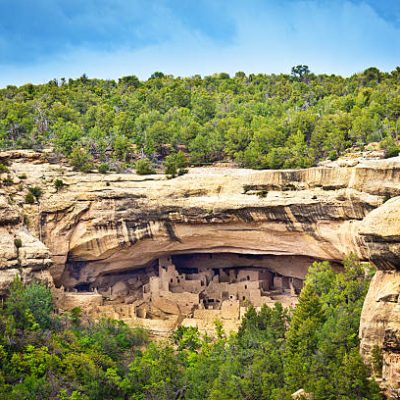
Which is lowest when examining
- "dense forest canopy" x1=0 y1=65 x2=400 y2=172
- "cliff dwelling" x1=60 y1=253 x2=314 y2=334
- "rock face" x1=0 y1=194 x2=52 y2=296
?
"cliff dwelling" x1=60 y1=253 x2=314 y2=334

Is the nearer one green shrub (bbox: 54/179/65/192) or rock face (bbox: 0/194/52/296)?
rock face (bbox: 0/194/52/296)

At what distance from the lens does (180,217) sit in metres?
31.8

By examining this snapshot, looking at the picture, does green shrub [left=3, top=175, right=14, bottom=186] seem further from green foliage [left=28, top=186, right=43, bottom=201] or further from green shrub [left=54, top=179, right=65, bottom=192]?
green shrub [left=54, top=179, right=65, bottom=192]

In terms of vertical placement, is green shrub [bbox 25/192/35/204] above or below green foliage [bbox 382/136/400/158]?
below

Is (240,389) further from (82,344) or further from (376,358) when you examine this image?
(82,344)

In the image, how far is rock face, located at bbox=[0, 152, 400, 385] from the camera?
28.9 metres

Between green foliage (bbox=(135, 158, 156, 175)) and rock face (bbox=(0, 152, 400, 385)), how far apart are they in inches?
36.6

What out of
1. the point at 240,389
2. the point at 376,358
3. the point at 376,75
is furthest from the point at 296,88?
the point at 376,358

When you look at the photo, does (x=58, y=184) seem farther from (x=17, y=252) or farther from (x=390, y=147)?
(x=390, y=147)

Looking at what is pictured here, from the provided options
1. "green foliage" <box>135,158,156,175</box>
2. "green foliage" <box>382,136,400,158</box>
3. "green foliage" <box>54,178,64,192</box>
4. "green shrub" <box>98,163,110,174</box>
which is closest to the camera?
"green foliage" <box>382,136,400,158</box>

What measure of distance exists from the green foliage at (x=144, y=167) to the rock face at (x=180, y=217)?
0.93m

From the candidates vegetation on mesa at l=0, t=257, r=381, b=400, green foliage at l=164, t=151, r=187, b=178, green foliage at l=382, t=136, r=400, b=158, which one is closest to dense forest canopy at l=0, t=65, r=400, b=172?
green foliage at l=382, t=136, r=400, b=158

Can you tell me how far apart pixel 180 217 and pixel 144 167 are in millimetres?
3161

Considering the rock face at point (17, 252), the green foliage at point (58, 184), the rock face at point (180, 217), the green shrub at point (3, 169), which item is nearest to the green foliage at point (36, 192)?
the rock face at point (180, 217)
